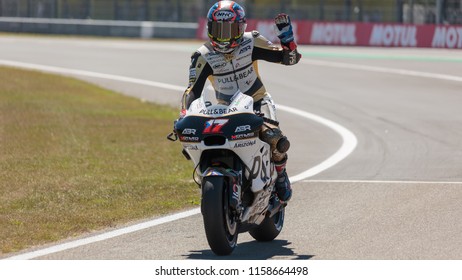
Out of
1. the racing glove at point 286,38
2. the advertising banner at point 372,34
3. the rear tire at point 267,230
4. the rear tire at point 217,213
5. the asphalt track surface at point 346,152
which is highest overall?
the racing glove at point 286,38

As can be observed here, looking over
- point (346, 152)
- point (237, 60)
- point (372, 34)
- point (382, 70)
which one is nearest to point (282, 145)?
point (237, 60)

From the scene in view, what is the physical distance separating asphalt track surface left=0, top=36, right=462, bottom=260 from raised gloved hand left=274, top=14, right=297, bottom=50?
5.93 ft

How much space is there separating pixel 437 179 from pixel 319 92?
13.0 m

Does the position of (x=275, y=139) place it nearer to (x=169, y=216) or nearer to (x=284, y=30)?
(x=284, y=30)

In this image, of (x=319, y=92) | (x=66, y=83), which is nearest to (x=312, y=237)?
(x=319, y=92)

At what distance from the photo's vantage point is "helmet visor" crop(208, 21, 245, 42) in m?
9.55

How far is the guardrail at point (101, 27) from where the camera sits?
161 ft

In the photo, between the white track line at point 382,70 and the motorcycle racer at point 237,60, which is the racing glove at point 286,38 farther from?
the white track line at point 382,70

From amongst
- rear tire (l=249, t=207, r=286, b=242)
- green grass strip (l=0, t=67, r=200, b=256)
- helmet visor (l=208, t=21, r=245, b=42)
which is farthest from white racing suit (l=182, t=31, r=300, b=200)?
green grass strip (l=0, t=67, r=200, b=256)

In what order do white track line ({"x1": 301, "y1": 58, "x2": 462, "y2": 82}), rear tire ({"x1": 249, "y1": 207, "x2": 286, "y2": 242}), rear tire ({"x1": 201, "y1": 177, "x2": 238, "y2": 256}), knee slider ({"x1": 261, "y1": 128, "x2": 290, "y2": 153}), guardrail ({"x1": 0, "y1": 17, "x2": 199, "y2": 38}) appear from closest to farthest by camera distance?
rear tire ({"x1": 201, "y1": 177, "x2": 238, "y2": 256})
knee slider ({"x1": 261, "y1": 128, "x2": 290, "y2": 153})
rear tire ({"x1": 249, "y1": 207, "x2": 286, "y2": 242})
white track line ({"x1": 301, "y1": 58, "x2": 462, "y2": 82})
guardrail ({"x1": 0, "y1": 17, "x2": 199, "y2": 38})

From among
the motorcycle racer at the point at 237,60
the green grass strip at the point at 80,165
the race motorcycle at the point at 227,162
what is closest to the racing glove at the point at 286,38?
the motorcycle racer at the point at 237,60

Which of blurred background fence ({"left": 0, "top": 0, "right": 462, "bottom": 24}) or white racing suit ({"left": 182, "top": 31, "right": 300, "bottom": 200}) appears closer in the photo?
white racing suit ({"left": 182, "top": 31, "right": 300, "bottom": 200})

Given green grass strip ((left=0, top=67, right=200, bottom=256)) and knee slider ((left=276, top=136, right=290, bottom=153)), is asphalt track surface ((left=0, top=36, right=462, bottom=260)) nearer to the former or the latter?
green grass strip ((left=0, top=67, right=200, bottom=256))

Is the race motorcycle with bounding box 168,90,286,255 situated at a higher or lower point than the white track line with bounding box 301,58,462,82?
higher
